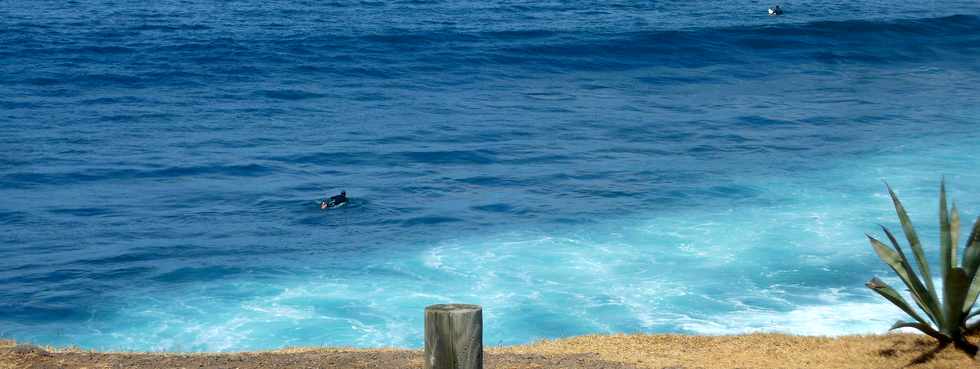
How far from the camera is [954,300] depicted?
31.4 feet

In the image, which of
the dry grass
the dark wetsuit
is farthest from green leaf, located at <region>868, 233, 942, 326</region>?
the dark wetsuit

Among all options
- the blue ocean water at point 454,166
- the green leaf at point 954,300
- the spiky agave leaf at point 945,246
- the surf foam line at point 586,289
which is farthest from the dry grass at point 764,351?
the blue ocean water at point 454,166

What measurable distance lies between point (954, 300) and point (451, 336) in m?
5.33

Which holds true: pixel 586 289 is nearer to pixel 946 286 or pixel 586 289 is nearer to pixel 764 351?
pixel 764 351

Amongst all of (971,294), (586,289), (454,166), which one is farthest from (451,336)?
(454,166)

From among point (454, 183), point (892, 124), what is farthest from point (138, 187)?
point (892, 124)

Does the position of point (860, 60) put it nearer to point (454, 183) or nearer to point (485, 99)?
point (485, 99)

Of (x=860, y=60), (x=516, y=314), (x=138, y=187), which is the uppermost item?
(x=860, y=60)

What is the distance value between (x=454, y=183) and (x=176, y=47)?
53.2 ft

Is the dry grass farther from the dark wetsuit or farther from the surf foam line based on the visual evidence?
the dark wetsuit

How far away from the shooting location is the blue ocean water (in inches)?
646

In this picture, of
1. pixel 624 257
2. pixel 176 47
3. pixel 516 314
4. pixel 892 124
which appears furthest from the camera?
pixel 176 47

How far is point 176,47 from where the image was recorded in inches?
1441

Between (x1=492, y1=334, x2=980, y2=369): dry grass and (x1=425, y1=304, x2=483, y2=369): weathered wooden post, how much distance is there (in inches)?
163
